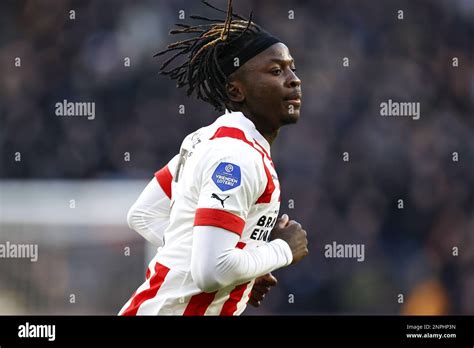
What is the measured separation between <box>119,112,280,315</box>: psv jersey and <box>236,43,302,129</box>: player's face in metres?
0.10

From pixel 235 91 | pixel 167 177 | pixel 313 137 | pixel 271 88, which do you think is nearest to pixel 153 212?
pixel 167 177

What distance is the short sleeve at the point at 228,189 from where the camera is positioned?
341 centimetres

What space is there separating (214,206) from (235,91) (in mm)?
754

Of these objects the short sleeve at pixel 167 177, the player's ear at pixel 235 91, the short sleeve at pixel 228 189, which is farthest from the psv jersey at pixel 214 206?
the short sleeve at pixel 167 177

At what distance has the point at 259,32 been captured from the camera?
3.99m

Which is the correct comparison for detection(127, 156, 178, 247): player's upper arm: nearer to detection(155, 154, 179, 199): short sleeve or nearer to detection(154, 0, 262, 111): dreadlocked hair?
detection(155, 154, 179, 199): short sleeve

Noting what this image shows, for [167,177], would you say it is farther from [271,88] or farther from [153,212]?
[271,88]

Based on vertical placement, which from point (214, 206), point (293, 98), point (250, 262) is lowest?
point (250, 262)

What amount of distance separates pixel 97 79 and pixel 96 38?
570 millimetres

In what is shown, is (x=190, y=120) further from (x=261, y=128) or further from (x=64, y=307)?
(x=261, y=128)

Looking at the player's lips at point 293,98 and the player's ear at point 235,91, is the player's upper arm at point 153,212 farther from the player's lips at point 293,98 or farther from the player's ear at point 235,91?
the player's lips at point 293,98

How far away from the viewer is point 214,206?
3.41m

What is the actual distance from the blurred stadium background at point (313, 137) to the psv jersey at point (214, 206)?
4.05 m
